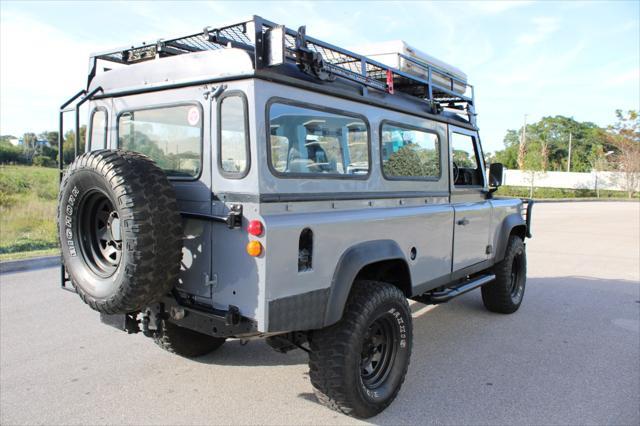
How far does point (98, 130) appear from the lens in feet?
12.7

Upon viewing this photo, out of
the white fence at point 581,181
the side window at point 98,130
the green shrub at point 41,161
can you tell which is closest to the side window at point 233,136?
the side window at point 98,130

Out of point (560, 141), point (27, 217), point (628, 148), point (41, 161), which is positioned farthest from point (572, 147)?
point (27, 217)

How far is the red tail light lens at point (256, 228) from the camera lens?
277 centimetres

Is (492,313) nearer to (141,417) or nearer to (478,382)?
(478,382)

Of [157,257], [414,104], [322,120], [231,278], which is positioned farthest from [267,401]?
[414,104]

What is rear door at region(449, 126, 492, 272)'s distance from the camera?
4844 mm

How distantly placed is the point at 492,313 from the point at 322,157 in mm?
3768

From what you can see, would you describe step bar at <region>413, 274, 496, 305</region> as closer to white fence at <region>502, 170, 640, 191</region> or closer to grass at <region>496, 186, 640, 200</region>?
grass at <region>496, 186, 640, 200</region>

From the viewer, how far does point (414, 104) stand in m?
4.44

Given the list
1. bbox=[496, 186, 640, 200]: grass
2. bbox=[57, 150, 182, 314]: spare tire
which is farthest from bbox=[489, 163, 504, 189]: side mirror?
bbox=[496, 186, 640, 200]: grass

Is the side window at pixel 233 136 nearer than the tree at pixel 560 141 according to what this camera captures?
Yes

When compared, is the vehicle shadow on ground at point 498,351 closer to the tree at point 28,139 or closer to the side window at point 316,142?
the side window at point 316,142

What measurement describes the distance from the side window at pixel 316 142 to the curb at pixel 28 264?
6.28m

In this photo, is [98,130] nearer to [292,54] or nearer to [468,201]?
[292,54]
